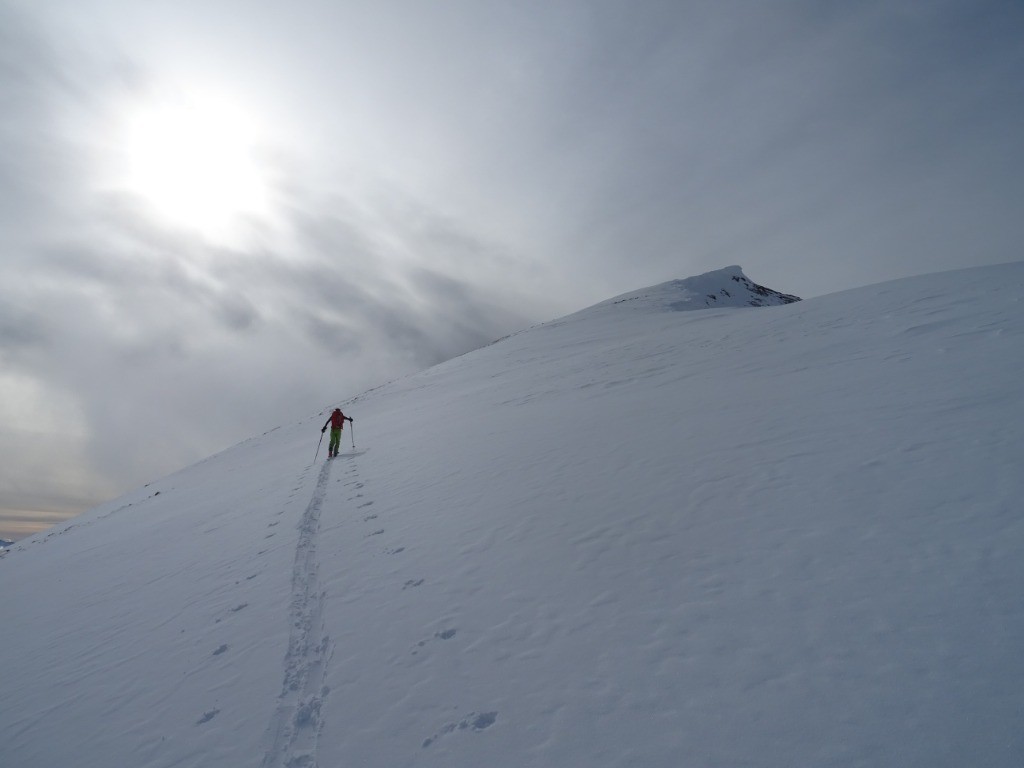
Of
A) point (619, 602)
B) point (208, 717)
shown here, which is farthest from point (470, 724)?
point (208, 717)

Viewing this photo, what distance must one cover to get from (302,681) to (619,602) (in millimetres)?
4166

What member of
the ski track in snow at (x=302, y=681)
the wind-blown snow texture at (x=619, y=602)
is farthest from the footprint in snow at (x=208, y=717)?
the ski track in snow at (x=302, y=681)

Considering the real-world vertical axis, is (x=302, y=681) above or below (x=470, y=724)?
above

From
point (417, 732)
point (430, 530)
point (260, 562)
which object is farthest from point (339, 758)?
point (260, 562)

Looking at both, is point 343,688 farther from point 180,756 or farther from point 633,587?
point 633,587

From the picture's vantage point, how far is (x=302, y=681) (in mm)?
6414

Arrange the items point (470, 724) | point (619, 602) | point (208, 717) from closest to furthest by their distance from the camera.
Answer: point (470, 724) < point (208, 717) < point (619, 602)

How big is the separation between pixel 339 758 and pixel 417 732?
0.78 meters

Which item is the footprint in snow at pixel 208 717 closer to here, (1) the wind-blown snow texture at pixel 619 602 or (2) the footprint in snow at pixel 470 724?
(1) the wind-blown snow texture at pixel 619 602

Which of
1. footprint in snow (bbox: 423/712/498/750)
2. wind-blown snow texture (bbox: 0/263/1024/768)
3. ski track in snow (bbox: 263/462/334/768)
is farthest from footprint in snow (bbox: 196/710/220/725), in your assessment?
footprint in snow (bbox: 423/712/498/750)

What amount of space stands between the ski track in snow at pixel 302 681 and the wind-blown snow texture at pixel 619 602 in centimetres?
4

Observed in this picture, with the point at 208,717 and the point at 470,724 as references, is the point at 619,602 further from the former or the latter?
the point at 208,717

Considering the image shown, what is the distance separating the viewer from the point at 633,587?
6.66 meters

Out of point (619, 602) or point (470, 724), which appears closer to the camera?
point (470, 724)
